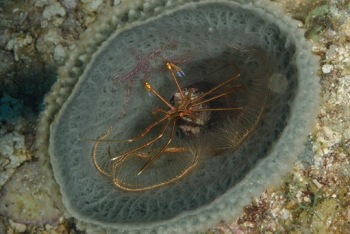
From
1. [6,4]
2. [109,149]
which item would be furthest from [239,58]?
[6,4]

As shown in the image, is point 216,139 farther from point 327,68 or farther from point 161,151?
point 327,68

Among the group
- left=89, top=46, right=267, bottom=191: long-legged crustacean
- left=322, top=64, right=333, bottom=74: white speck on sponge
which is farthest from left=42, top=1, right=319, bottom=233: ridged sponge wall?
left=322, top=64, right=333, bottom=74: white speck on sponge

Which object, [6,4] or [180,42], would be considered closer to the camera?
[180,42]

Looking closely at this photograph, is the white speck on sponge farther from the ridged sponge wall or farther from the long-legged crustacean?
the long-legged crustacean

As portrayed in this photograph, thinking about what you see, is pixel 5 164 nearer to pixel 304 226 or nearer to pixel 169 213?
pixel 169 213

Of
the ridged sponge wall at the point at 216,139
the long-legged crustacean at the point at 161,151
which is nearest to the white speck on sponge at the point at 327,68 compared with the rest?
the ridged sponge wall at the point at 216,139
